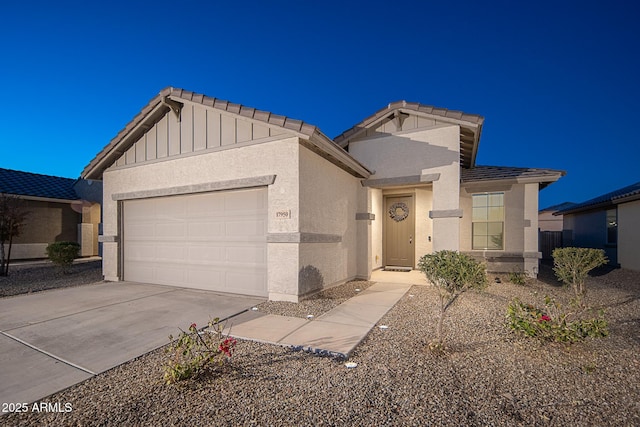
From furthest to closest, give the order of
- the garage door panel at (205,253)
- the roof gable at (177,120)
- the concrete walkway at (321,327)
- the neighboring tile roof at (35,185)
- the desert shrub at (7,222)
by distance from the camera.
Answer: the neighboring tile roof at (35,185) < the desert shrub at (7,222) < the garage door panel at (205,253) < the roof gable at (177,120) < the concrete walkway at (321,327)

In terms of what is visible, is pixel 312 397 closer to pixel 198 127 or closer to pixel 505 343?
pixel 505 343

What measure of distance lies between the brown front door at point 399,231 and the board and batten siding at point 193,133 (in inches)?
226

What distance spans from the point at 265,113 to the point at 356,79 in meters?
55.0

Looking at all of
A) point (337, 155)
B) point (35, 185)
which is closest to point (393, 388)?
point (337, 155)

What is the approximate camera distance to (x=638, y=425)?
6.82 ft

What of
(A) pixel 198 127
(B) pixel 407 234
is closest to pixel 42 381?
(A) pixel 198 127

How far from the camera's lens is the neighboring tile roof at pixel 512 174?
8.68 meters

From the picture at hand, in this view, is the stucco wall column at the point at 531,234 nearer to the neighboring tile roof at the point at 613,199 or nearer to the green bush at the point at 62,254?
the neighboring tile roof at the point at 613,199

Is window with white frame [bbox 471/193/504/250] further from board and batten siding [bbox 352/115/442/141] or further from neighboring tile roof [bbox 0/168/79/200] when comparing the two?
neighboring tile roof [bbox 0/168/79/200]

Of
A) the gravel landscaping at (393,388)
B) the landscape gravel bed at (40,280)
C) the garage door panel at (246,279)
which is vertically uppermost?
the garage door panel at (246,279)

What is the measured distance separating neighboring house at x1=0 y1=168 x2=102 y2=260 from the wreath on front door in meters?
15.9

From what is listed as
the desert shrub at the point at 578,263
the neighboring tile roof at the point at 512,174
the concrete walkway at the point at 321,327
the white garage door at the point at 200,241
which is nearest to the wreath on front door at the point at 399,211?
the neighboring tile roof at the point at 512,174

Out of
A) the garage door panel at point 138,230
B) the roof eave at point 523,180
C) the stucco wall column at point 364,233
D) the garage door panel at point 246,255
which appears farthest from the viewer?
the roof eave at point 523,180

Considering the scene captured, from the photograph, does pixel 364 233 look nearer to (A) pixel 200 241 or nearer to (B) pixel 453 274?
(A) pixel 200 241
